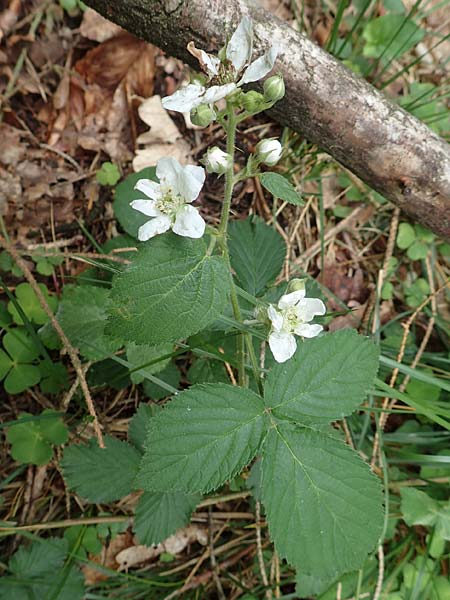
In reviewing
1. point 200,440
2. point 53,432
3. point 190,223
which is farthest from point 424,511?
point 190,223

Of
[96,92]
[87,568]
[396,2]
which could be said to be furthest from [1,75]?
[87,568]

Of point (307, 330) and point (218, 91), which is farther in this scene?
point (307, 330)

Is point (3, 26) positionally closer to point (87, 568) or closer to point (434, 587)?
point (87, 568)

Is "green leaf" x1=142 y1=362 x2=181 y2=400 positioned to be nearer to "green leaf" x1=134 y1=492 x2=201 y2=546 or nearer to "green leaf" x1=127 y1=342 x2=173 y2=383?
"green leaf" x1=127 y1=342 x2=173 y2=383

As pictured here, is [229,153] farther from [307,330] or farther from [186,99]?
[307,330]

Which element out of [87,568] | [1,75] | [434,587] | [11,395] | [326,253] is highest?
[326,253]

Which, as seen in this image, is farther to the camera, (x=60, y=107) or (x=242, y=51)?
(x=60, y=107)
